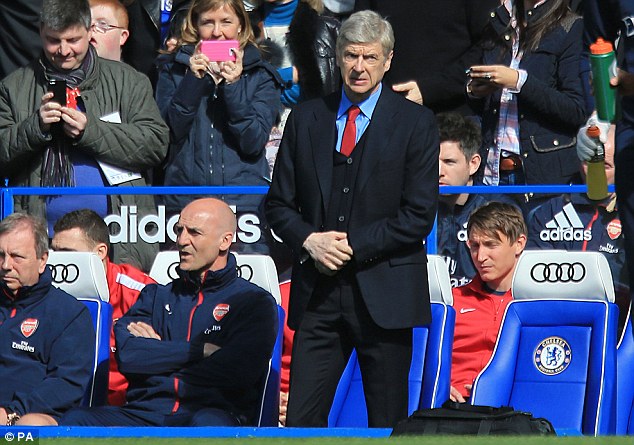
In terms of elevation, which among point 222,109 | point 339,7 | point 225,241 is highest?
point 339,7

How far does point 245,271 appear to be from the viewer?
7387mm

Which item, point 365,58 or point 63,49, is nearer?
point 365,58

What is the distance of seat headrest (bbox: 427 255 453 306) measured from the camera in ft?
23.4

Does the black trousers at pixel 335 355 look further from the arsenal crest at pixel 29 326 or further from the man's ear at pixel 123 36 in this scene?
the man's ear at pixel 123 36

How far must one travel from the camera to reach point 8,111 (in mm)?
8039

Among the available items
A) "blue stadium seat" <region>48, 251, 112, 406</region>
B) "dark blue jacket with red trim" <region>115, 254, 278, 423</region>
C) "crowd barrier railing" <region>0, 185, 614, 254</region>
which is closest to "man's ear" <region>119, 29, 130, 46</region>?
"crowd barrier railing" <region>0, 185, 614, 254</region>

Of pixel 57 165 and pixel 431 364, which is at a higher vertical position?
pixel 57 165

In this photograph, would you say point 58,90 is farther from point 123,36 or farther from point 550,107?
point 550,107

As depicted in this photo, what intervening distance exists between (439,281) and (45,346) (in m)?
2.01

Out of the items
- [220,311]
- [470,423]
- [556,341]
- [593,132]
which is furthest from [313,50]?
[470,423]

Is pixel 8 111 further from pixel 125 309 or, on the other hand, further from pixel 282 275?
pixel 282 275

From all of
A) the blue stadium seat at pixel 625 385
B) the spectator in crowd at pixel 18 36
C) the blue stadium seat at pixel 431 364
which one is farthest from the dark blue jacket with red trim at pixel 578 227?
the spectator in crowd at pixel 18 36

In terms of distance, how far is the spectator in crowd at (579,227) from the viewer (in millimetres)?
7234

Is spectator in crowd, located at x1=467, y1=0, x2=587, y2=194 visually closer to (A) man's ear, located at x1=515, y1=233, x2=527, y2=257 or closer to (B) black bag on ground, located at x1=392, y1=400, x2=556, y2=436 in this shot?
(A) man's ear, located at x1=515, y1=233, x2=527, y2=257
